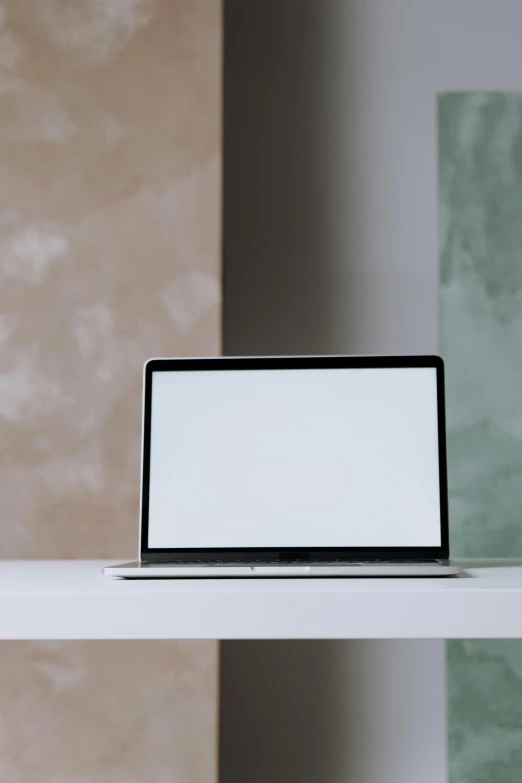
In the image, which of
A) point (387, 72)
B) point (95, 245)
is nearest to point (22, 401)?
point (95, 245)

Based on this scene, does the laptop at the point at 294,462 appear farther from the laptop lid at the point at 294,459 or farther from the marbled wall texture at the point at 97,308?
the marbled wall texture at the point at 97,308

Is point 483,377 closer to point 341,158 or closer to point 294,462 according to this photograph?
point 341,158

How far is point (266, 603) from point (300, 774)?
0.68 meters

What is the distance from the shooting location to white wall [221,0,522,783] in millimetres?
1113

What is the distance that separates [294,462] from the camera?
2.24 ft

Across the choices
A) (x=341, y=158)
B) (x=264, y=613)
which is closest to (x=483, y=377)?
(x=341, y=158)

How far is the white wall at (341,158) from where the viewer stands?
3.65ft

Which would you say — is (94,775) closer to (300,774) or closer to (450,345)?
(300,774)

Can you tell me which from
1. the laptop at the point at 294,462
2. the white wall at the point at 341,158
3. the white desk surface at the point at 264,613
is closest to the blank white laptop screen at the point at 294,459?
the laptop at the point at 294,462

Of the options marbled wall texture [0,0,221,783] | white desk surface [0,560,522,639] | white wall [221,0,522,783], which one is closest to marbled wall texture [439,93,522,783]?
white wall [221,0,522,783]

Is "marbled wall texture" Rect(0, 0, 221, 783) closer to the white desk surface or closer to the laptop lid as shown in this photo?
the laptop lid

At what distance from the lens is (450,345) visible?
3.60 ft

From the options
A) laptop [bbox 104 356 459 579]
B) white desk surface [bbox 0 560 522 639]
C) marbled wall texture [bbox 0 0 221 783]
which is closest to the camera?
white desk surface [bbox 0 560 522 639]

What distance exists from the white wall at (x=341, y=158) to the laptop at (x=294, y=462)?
39 centimetres
